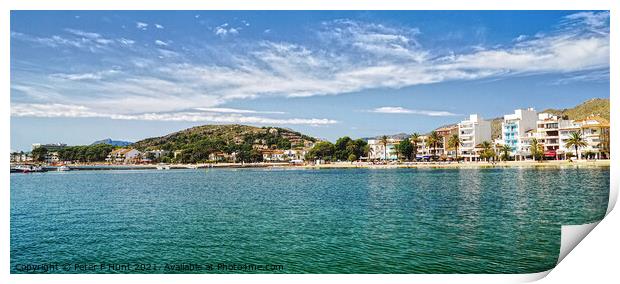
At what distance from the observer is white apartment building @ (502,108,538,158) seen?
22359mm

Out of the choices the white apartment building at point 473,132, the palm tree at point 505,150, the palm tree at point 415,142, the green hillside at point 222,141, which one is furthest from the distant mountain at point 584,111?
the green hillside at point 222,141

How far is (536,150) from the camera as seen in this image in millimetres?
25312

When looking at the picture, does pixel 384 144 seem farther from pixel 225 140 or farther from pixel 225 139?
pixel 225 139

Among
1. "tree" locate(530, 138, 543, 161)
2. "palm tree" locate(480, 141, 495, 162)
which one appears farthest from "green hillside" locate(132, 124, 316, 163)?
"tree" locate(530, 138, 543, 161)

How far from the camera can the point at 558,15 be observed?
33.1 feet

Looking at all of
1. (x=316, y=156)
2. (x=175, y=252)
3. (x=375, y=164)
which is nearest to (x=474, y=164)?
(x=375, y=164)

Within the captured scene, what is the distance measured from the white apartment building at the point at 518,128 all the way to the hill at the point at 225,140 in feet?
32.3

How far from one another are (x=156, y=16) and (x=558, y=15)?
799 centimetres

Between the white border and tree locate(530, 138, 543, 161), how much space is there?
19341 mm

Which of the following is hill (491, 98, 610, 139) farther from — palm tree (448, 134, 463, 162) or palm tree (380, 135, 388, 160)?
palm tree (380, 135, 388, 160)
